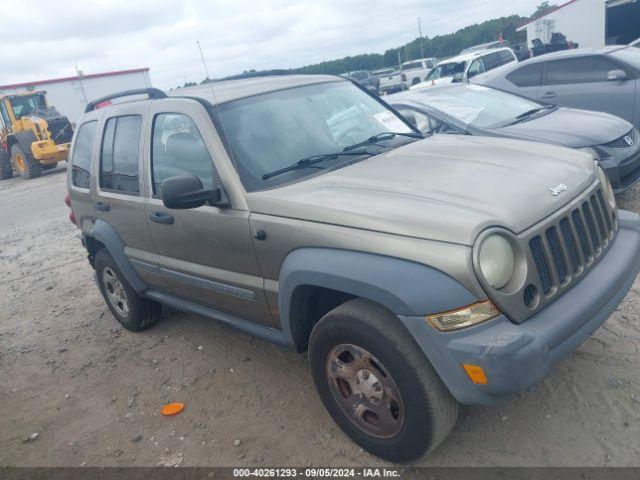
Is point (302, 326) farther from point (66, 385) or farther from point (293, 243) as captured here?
point (66, 385)

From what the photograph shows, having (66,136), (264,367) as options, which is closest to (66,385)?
(264,367)

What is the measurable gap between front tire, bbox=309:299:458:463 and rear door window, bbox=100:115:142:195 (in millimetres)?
2057

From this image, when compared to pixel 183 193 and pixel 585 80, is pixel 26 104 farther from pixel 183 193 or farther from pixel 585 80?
pixel 183 193

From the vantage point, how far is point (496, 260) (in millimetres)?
2311

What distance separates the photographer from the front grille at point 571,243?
95.7 inches

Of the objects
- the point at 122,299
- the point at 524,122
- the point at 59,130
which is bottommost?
the point at 122,299

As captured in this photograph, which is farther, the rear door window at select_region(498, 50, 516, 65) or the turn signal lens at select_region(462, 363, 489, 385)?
the rear door window at select_region(498, 50, 516, 65)

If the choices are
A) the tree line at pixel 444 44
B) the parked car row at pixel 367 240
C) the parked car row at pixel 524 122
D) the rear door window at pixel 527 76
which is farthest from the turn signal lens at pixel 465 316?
the tree line at pixel 444 44

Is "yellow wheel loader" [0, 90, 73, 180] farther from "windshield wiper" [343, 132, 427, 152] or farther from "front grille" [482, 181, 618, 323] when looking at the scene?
"front grille" [482, 181, 618, 323]

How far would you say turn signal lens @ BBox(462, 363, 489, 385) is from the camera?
2.20 m

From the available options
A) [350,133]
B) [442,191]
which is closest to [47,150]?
[350,133]

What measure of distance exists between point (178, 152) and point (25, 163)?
1806 centimetres

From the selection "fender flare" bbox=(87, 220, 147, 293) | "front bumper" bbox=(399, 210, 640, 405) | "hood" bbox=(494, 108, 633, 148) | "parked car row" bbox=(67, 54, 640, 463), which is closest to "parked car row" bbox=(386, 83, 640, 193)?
"hood" bbox=(494, 108, 633, 148)

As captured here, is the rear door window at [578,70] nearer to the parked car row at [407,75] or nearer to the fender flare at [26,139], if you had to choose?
the fender flare at [26,139]
